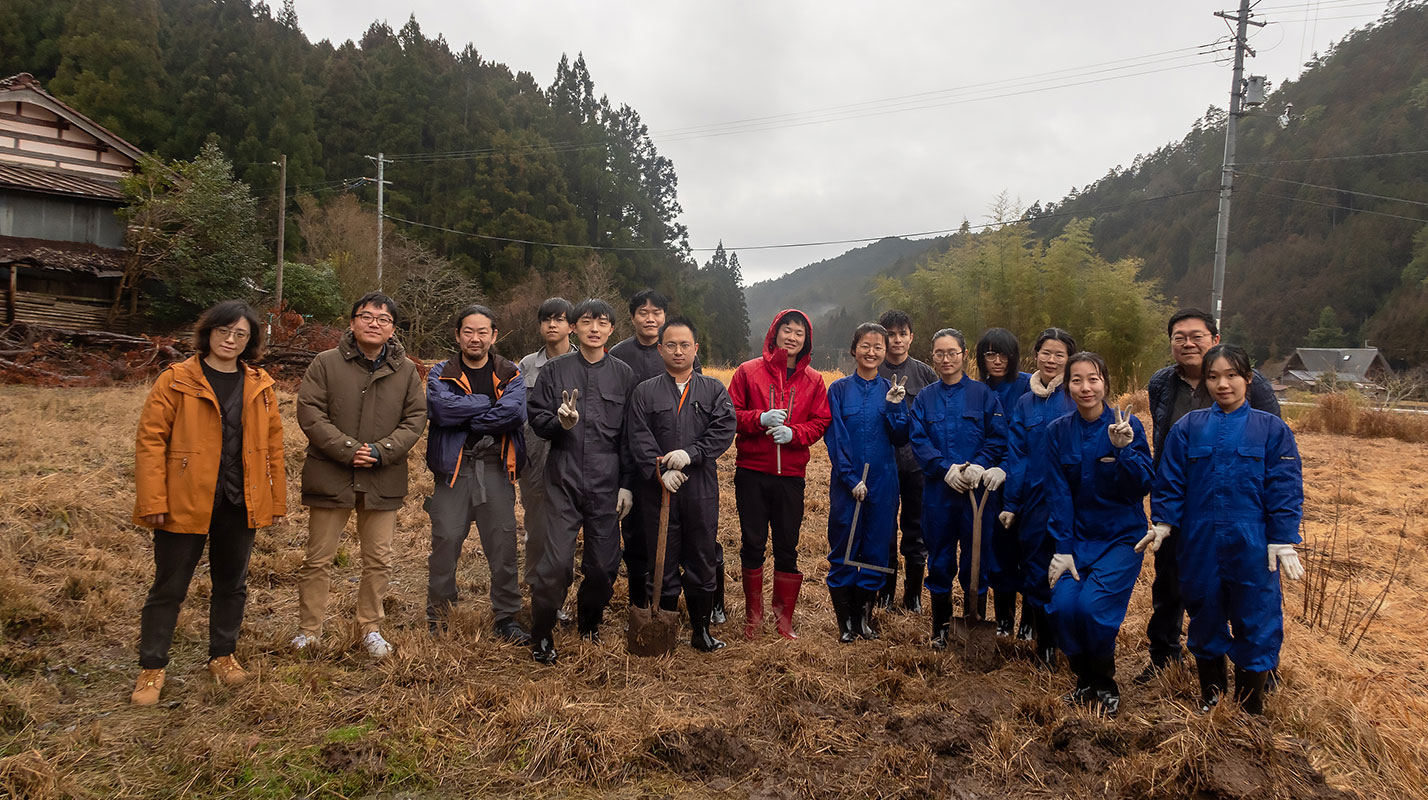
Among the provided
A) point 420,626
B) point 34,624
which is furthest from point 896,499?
point 34,624

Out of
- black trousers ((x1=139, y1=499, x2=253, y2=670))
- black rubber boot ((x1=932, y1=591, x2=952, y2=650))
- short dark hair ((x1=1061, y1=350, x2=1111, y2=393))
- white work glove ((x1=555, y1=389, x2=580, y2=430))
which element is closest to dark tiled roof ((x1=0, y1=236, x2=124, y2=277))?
black trousers ((x1=139, y1=499, x2=253, y2=670))

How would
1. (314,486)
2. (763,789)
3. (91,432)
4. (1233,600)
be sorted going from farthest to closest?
1. (91,432)
2. (314,486)
3. (1233,600)
4. (763,789)

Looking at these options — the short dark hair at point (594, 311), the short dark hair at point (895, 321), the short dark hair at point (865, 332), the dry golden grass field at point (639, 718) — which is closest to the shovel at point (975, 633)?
the dry golden grass field at point (639, 718)

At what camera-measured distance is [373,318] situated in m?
3.68

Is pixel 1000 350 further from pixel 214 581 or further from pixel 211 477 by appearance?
pixel 214 581

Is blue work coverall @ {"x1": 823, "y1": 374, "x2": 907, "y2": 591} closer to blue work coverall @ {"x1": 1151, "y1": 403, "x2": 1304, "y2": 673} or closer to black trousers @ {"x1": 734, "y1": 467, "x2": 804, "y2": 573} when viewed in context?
black trousers @ {"x1": 734, "y1": 467, "x2": 804, "y2": 573}

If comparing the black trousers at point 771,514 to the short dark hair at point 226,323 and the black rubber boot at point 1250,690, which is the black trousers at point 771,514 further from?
the short dark hair at point 226,323

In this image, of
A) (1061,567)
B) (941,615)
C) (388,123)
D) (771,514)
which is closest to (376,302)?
(771,514)

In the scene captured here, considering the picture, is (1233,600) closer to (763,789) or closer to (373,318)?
(763,789)

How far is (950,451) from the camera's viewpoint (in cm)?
407

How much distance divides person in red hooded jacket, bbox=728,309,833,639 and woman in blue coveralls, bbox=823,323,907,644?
19cm

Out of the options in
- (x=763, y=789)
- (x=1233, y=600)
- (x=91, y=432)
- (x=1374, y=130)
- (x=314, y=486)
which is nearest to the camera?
(x=763, y=789)

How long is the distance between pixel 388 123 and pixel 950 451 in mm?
34124

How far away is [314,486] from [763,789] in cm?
252
